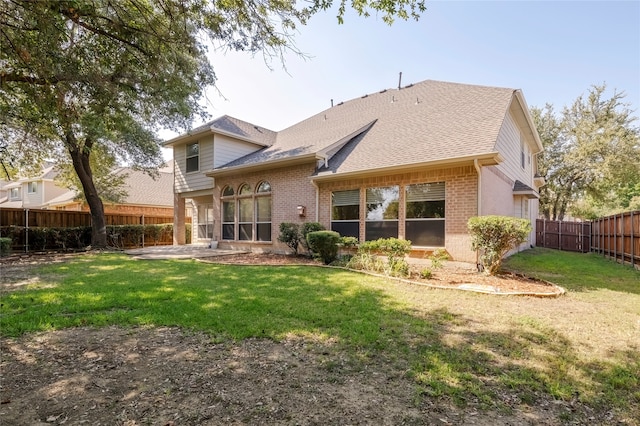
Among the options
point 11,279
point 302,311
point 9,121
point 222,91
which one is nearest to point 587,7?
point 222,91

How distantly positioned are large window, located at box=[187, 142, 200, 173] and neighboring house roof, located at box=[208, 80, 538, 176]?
2.21 m

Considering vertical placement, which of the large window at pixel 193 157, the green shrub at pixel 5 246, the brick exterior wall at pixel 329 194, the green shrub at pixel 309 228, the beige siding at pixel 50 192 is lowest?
the green shrub at pixel 5 246

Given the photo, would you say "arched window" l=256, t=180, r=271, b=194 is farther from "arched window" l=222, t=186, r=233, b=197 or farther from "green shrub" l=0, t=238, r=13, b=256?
"green shrub" l=0, t=238, r=13, b=256

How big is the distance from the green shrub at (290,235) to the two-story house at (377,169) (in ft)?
2.42

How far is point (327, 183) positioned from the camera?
37.2 ft

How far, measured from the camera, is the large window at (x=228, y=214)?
47.1 feet

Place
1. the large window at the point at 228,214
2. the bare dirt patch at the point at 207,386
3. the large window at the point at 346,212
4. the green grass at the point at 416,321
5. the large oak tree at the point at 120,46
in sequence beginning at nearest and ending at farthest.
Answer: the bare dirt patch at the point at 207,386
the green grass at the point at 416,321
the large oak tree at the point at 120,46
the large window at the point at 346,212
the large window at the point at 228,214

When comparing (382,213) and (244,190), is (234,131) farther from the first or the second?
(382,213)

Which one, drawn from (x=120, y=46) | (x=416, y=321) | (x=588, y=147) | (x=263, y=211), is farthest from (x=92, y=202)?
(x=588, y=147)

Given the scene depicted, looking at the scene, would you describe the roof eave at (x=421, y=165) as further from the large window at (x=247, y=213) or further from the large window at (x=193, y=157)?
the large window at (x=193, y=157)

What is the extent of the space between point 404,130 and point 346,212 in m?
3.73

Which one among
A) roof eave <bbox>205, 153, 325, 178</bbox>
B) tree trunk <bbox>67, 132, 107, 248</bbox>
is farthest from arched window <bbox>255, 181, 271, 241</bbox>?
tree trunk <bbox>67, 132, 107, 248</bbox>

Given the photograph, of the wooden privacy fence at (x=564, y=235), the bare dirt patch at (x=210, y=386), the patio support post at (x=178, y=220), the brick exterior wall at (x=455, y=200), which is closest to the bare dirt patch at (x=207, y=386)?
the bare dirt patch at (x=210, y=386)

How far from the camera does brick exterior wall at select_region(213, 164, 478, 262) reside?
8648 mm
